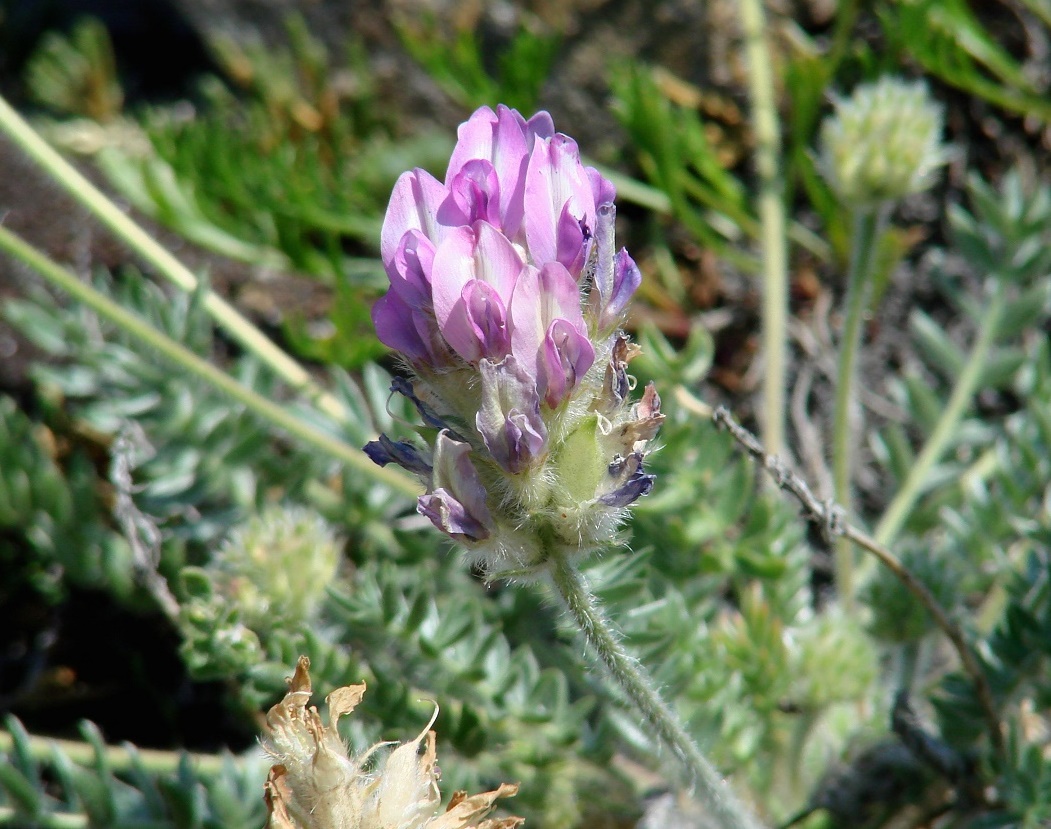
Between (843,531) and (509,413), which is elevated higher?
(509,413)

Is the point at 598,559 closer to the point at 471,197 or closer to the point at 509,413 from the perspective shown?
the point at 509,413

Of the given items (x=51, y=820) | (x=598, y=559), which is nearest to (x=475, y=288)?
(x=598, y=559)

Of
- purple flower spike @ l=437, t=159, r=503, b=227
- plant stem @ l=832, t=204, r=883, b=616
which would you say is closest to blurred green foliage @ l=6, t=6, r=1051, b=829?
plant stem @ l=832, t=204, r=883, b=616

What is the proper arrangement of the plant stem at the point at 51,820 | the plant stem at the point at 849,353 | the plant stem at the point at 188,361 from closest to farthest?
the plant stem at the point at 51,820 < the plant stem at the point at 188,361 < the plant stem at the point at 849,353

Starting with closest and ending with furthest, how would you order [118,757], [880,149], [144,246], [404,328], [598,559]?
1. [404,328]
2. [598,559]
3. [118,757]
4. [880,149]
5. [144,246]

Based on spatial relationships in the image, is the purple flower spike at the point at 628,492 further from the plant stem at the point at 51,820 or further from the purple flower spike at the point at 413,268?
the plant stem at the point at 51,820

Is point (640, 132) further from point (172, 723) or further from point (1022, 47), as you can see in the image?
point (172, 723)

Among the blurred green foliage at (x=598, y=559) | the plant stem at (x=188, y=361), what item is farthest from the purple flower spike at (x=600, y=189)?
the plant stem at (x=188, y=361)
